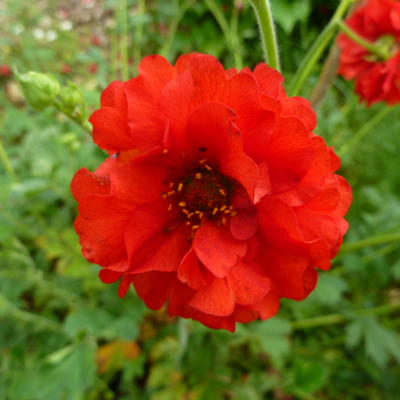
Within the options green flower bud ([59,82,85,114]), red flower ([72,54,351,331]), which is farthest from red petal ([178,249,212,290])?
green flower bud ([59,82,85,114])

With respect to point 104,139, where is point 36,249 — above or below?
below

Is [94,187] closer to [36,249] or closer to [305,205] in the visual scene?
[305,205]

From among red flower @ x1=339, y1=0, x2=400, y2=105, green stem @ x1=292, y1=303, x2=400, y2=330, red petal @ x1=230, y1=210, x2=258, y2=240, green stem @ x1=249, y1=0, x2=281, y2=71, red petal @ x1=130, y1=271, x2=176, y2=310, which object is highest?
green stem @ x1=249, y1=0, x2=281, y2=71

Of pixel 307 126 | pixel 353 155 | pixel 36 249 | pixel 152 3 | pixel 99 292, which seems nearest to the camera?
pixel 307 126

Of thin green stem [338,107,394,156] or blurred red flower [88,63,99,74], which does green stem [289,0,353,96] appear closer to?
thin green stem [338,107,394,156]

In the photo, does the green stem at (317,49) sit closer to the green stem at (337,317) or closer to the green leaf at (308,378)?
the green leaf at (308,378)

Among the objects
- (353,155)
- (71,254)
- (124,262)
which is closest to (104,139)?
(124,262)

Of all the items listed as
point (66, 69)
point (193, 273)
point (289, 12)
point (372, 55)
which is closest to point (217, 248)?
point (193, 273)
